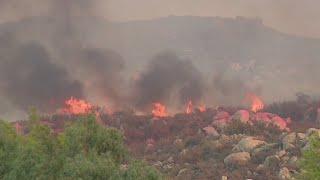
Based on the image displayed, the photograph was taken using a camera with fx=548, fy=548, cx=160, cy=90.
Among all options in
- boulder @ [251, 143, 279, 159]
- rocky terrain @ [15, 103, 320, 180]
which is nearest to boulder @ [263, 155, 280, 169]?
rocky terrain @ [15, 103, 320, 180]

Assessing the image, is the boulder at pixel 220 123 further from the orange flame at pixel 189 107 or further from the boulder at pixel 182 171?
the orange flame at pixel 189 107

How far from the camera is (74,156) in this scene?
850 inches

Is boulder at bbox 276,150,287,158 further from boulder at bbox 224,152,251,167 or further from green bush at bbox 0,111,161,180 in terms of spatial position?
green bush at bbox 0,111,161,180

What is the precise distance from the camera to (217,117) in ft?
224

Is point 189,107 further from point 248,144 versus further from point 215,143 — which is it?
point 248,144

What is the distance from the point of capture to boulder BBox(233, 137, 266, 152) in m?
49.3

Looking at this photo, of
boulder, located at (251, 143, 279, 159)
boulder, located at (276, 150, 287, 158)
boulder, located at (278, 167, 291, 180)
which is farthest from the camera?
boulder, located at (251, 143, 279, 159)

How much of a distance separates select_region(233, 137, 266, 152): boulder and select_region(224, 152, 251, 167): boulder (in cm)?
207

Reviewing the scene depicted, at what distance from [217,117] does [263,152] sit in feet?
68.7

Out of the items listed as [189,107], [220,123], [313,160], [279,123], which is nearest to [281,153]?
[279,123]

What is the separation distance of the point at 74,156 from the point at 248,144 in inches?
1197

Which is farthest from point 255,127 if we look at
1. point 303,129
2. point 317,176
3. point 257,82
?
point 257,82

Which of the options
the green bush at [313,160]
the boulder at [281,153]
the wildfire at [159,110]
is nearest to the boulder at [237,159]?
the boulder at [281,153]

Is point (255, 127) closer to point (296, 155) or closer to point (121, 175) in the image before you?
point (296, 155)
